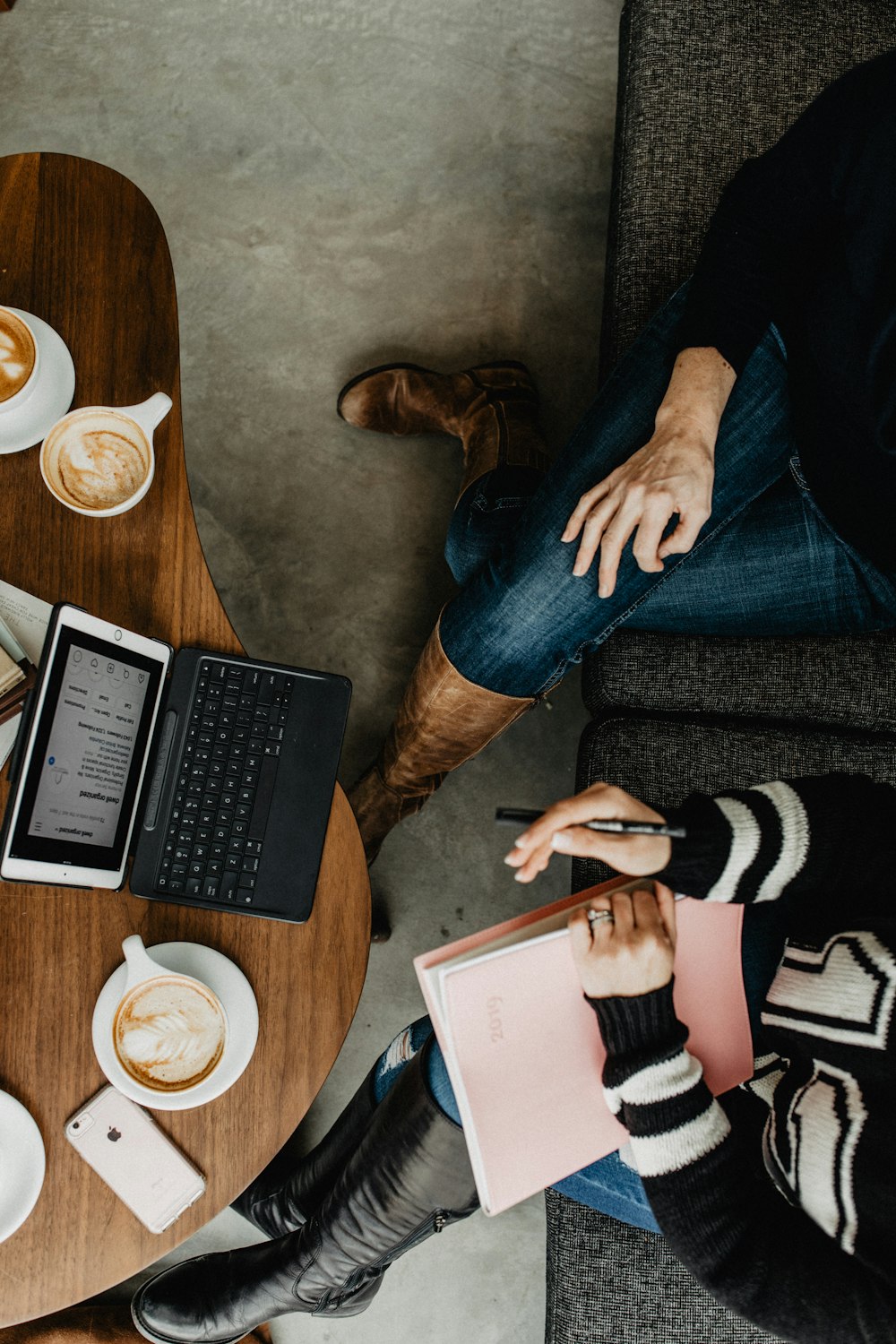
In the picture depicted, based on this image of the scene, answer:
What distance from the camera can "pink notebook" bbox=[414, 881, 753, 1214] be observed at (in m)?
0.86

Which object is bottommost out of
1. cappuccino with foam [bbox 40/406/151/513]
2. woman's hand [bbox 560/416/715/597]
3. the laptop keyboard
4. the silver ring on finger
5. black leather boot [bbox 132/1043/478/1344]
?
black leather boot [bbox 132/1043/478/1344]

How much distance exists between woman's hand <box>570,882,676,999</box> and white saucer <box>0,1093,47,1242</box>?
1.89 ft

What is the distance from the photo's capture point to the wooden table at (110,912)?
2.78ft

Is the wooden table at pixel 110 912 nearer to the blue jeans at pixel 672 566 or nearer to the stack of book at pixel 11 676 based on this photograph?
the stack of book at pixel 11 676

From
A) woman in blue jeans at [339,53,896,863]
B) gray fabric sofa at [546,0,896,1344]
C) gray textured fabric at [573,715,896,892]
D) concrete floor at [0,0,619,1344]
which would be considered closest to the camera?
woman in blue jeans at [339,53,896,863]

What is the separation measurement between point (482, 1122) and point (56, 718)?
585 millimetres

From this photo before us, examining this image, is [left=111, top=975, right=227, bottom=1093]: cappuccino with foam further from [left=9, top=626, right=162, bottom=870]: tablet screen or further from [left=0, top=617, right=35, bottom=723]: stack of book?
[left=0, top=617, right=35, bottom=723]: stack of book

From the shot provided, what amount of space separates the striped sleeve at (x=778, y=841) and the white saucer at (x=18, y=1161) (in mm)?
695

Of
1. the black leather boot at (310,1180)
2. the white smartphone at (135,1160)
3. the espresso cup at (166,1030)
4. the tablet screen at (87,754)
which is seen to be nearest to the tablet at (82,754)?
the tablet screen at (87,754)

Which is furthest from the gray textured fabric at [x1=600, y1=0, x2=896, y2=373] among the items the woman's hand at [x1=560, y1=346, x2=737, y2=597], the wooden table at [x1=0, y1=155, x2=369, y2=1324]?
the wooden table at [x1=0, y1=155, x2=369, y2=1324]

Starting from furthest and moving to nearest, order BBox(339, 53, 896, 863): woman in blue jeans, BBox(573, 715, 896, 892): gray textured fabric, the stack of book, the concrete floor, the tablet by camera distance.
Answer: the concrete floor → BBox(573, 715, 896, 892): gray textured fabric → BBox(339, 53, 896, 863): woman in blue jeans → the stack of book → the tablet

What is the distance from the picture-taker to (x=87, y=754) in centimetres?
82

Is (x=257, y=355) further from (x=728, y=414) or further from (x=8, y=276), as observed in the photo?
(x=728, y=414)

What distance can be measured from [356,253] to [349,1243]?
5.62ft
